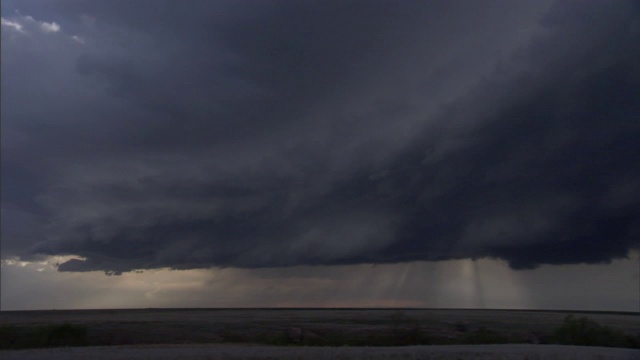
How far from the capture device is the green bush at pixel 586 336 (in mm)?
75500

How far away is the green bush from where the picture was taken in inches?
2972

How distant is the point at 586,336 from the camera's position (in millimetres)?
77188

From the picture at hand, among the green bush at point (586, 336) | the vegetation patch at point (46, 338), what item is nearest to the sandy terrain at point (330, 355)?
the vegetation patch at point (46, 338)

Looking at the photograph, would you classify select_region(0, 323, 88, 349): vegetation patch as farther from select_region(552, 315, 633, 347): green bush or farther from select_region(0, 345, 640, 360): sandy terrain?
select_region(552, 315, 633, 347): green bush

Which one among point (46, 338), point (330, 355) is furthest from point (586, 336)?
point (46, 338)

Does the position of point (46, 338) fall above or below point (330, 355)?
above

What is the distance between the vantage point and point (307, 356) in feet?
178

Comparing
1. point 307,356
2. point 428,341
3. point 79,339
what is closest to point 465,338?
point 428,341

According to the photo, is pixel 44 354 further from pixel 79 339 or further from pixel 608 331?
pixel 608 331

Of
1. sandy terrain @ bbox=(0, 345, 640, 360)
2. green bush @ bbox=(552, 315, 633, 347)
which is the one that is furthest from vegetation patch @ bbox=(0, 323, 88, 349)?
green bush @ bbox=(552, 315, 633, 347)

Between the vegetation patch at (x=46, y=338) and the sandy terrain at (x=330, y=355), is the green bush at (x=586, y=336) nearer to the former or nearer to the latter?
the sandy terrain at (x=330, y=355)

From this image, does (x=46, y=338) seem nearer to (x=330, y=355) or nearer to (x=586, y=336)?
(x=330, y=355)

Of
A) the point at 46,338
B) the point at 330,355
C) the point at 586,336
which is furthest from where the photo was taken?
the point at 586,336

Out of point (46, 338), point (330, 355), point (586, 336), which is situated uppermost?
point (586, 336)
